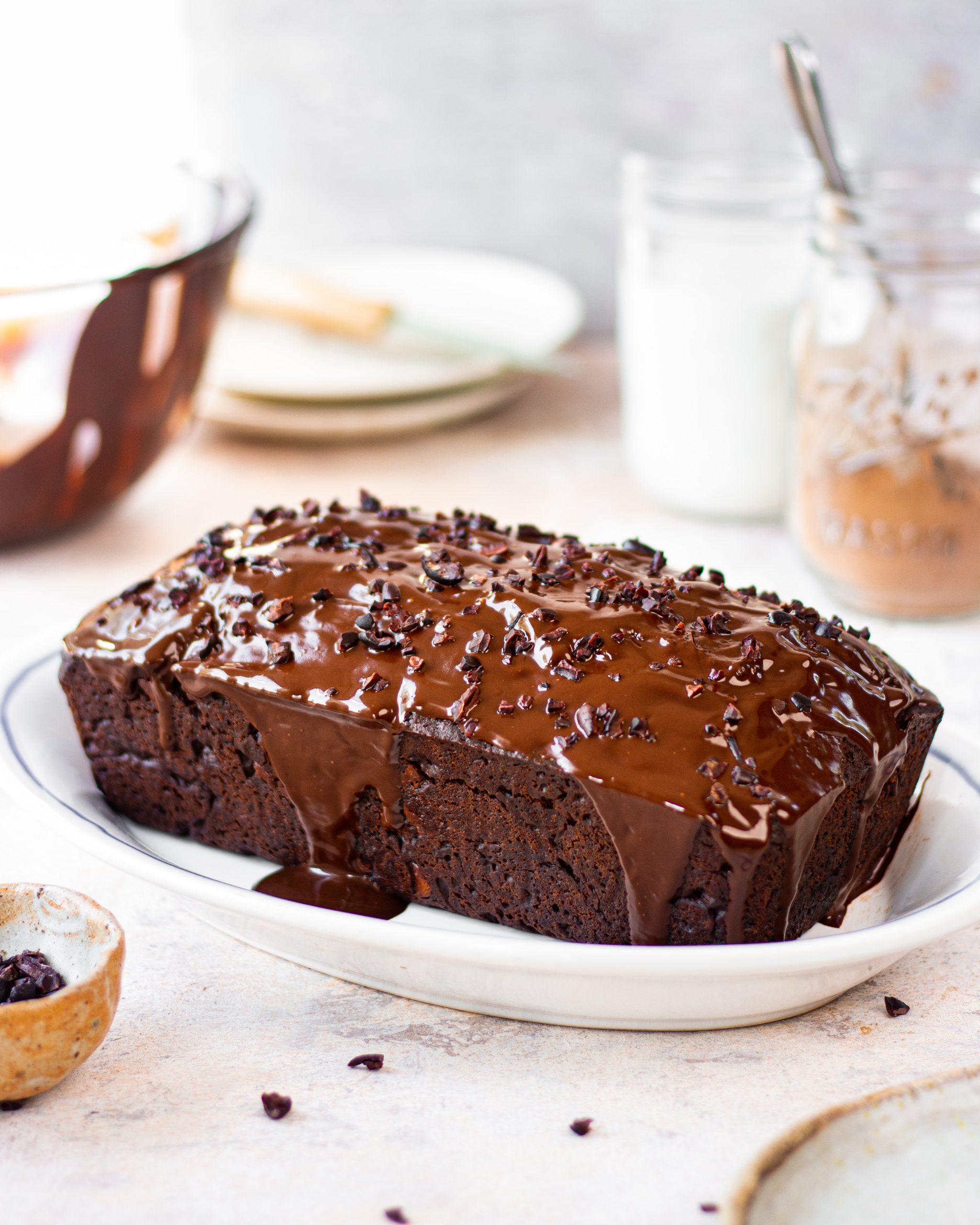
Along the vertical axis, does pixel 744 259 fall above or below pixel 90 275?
above

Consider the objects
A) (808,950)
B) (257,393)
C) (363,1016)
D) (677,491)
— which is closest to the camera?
(808,950)

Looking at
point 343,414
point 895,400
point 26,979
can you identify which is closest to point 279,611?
point 26,979

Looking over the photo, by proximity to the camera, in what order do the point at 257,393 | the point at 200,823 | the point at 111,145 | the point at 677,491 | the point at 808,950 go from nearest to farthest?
the point at 808,950, the point at 200,823, the point at 677,491, the point at 257,393, the point at 111,145

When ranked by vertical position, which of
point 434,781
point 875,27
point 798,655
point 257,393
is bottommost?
point 257,393

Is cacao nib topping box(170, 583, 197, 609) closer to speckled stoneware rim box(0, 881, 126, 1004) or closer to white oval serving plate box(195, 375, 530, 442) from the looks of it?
speckled stoneware rim box(0, 881, 126, 1004)

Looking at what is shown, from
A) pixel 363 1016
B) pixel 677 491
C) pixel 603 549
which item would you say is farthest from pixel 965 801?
pixel 677 491

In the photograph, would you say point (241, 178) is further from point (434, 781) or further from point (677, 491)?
point (434, 781)

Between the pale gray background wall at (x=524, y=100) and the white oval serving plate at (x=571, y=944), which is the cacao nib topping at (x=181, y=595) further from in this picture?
the pale gray background wall at (x=524, y=100)
